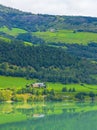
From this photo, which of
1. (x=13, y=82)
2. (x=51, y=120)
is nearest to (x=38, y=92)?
(x=13, y=82)

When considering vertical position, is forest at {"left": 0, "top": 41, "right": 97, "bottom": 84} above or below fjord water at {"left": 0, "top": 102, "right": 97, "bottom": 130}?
above

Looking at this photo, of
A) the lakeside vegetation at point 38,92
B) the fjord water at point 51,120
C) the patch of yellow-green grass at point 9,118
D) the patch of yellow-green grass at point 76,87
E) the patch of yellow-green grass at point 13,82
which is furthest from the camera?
the patch of yellow-green grass at point 76,87

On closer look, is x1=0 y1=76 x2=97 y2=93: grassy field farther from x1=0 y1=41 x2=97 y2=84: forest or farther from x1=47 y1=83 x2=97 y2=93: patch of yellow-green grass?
x1=0 y1=41 x2=97 y2=84: forest

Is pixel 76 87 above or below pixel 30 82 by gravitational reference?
below

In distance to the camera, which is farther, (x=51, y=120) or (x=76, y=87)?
(x=76, y=87)

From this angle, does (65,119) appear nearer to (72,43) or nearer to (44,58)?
(44,58)

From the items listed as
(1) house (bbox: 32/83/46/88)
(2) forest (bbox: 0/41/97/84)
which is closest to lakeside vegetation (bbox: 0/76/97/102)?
(1) house (bbox: 32/83/46/88)

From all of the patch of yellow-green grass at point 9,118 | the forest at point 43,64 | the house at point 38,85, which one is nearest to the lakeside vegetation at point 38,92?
the house at point 38,85

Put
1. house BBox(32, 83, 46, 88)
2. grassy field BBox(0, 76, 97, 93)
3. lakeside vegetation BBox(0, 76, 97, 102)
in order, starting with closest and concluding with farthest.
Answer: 1. lakeside vegetation BBox(0, 76, 97, 102)
2. grassy field BBox(0, 76, 97, 93)
3. house BBox(32, 83, 46, 88)

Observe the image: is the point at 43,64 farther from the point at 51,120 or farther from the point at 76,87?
A: the point at 51,120

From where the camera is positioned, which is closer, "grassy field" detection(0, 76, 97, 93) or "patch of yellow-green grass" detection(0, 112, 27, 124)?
"patch of yellow-green grass" detection(0, 112, 27, 124)

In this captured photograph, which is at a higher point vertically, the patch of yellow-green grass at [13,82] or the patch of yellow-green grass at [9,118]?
the patch of yellow-green grass at [13,82]

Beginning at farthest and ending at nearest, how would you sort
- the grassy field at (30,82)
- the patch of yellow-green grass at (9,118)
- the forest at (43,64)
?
the forest at (43,64) < the grassy field at (30,82) < the patch of yellow-green grass at (9,118)

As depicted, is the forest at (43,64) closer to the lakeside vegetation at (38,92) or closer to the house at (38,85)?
the lakeside vegetation at (38,92)
